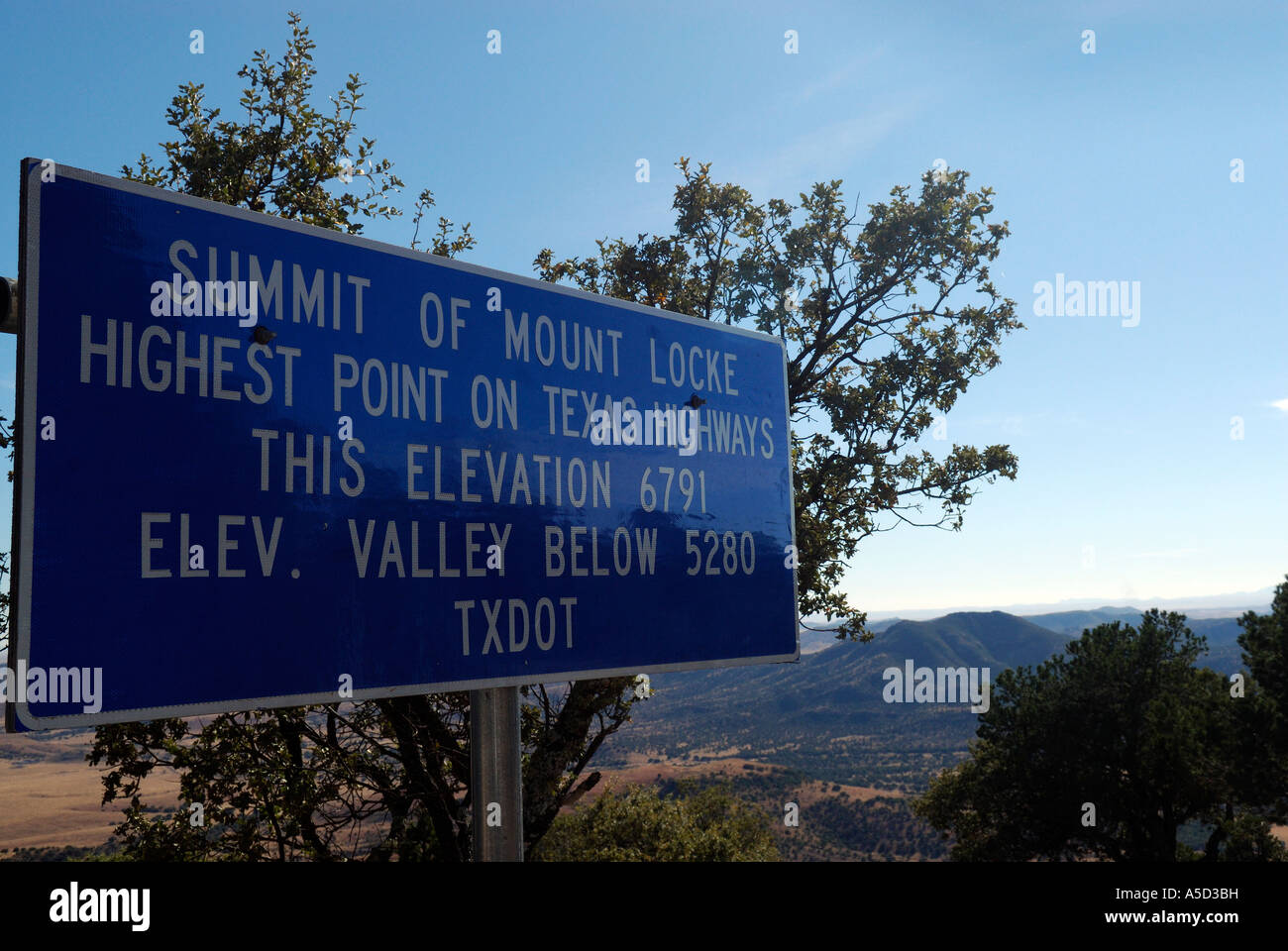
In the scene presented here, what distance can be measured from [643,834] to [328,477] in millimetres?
24089

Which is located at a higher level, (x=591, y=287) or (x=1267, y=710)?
(x=591, y=287)

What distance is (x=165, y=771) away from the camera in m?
8.76

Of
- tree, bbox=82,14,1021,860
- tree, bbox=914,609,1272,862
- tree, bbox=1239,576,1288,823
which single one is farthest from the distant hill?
tree, bbox=82,14,1021,860

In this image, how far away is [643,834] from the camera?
24.3 meters

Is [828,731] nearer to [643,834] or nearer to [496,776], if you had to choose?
[643,834]

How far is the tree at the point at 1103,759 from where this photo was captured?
3241 cm

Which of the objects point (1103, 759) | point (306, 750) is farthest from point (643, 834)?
point (1103, 759)

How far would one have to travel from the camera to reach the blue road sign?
190 centimetres

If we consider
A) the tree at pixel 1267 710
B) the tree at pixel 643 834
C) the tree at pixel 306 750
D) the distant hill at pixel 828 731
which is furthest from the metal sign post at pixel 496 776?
the distant hill at pixel 828 731

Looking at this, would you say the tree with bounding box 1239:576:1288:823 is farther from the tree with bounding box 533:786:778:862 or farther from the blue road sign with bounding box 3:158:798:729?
the blue road sign with bounding box 3:158:798:729

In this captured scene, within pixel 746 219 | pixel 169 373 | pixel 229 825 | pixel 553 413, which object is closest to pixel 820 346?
pixel 746 219

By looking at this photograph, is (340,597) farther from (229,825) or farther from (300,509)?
(229,825)

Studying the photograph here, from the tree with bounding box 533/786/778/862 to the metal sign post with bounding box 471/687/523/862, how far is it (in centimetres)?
1900
